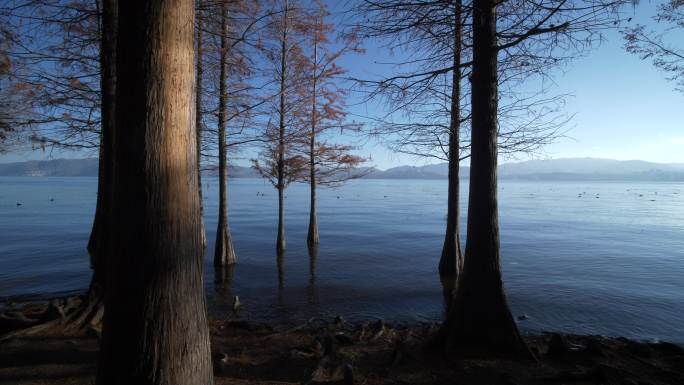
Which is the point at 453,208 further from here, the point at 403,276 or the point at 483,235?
the point at 483,235

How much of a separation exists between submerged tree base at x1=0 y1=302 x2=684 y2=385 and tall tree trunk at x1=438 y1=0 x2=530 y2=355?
0.40 meters

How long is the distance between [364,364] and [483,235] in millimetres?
2690

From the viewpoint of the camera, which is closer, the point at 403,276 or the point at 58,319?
the point at 58,319

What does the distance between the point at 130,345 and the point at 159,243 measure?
2.85 ft

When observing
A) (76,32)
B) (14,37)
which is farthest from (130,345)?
(76,32)

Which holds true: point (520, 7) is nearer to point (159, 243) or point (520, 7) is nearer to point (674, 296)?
point (159, 243)

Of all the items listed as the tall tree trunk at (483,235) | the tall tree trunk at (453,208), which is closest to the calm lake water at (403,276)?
the tall tree trunk at (453,208)

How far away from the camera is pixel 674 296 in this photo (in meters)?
12.2

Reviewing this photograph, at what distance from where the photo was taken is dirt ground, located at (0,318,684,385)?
4289mm

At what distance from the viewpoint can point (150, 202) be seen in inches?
105

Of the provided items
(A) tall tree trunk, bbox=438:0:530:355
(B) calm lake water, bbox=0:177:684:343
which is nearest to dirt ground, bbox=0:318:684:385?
(A) tall tree trunk, bbox=438:0:530:355

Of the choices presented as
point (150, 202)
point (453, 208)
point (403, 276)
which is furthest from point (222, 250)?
point (150, 202)

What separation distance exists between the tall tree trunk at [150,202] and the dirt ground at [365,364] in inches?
76.5

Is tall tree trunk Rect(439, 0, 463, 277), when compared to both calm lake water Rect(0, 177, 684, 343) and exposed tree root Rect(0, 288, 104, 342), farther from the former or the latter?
exposed tree root Rect(0, 288, 104, 342)
